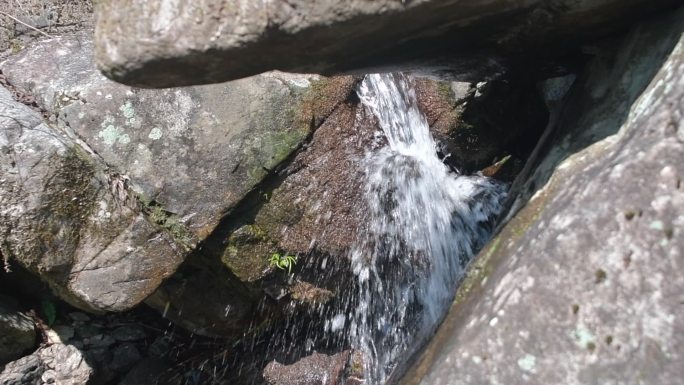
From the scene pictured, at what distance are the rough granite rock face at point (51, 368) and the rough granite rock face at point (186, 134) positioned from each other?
1490 mm

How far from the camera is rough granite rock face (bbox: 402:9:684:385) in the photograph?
1518 mm

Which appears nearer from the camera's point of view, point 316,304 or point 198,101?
point 198,101

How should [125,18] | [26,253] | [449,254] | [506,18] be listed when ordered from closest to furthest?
1. [125,18]
2. [506,18]
3. [26,253]
4. [449,254]

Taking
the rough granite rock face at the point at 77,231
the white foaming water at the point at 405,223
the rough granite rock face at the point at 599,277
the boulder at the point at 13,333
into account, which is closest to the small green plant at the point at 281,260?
the white foaming water at the point at 405,223

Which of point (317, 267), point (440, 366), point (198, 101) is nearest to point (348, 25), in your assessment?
point (440, 366)

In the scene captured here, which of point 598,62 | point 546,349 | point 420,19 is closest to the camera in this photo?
point 546,349

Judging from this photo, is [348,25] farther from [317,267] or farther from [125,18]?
[317,267]

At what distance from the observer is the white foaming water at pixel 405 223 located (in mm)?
4090

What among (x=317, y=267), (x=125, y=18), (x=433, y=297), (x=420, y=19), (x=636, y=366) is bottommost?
(x=433, y=297)

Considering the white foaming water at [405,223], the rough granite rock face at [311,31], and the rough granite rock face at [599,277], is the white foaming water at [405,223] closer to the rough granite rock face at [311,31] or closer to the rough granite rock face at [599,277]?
the rough granite rock face at [311,31]

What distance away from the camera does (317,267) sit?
13.7ft

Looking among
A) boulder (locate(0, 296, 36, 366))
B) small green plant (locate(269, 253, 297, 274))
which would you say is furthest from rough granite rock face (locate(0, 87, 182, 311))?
boulder (locate(0, 296, 36, 366))

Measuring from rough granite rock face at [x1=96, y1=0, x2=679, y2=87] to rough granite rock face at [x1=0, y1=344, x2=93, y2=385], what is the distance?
333 centimetres

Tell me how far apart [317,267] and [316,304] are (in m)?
0.29
